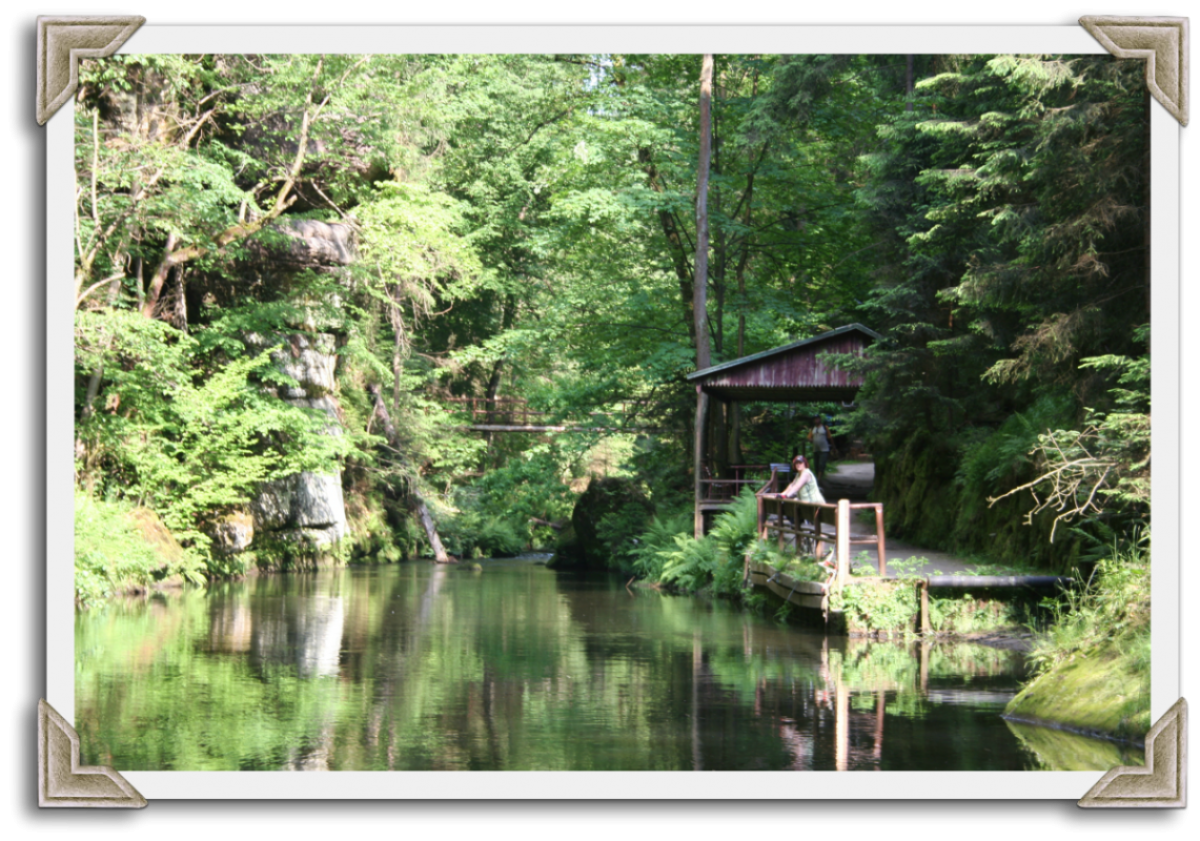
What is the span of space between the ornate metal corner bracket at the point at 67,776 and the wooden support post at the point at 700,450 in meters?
16.3

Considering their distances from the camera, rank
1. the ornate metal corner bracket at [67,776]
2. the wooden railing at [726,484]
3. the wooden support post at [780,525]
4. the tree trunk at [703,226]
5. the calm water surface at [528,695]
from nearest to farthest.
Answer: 1. the ornate metal corner bracket at [67,776]
2. the calm water surface at [528,695]
3. the wooden support post at [780,525]
4. the wooden railing at [726,484]
5. the tree trunk at [703,226]

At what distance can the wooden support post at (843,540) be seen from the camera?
43.9 feet

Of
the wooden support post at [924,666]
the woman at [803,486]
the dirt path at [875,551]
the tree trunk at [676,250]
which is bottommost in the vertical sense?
the wooden support post at [924,666]

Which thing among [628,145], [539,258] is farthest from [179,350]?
[539,258]

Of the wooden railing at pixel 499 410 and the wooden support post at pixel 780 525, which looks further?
the wooden railing at pixel 499 410

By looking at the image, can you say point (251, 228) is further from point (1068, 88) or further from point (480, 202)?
point (1068, 88)

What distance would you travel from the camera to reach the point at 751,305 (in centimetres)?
2719

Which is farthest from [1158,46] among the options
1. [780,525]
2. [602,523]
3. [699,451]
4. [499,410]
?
[499,410]

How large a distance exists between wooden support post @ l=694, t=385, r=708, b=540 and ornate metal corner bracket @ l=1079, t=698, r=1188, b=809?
1541 centimetres

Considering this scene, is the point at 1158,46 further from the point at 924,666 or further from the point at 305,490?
the point at 305,490

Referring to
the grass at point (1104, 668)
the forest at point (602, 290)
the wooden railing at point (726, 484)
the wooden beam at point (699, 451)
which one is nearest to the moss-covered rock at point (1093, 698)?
the grass at point (1104, 668)

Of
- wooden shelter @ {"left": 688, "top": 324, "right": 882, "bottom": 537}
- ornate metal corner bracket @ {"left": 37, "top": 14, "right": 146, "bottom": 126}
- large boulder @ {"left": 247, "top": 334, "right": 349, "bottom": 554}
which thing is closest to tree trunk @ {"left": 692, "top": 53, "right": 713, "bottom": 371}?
wooden shelter @ {"left": 688, "top": 324, "right": 882, "bottom": 537}

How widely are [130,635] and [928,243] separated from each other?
1195cm

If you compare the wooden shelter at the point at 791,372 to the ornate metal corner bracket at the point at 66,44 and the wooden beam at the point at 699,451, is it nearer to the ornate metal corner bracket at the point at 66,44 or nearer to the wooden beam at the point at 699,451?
the wooden beam at the point at 699,451
